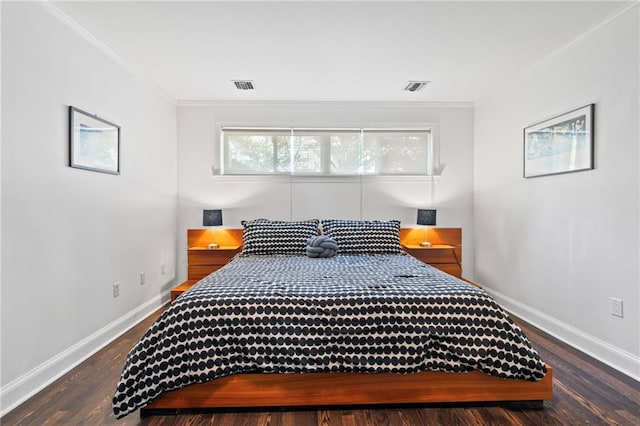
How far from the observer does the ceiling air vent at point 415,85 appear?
340 centimetres

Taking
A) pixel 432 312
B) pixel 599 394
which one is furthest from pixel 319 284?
pixel 599 394

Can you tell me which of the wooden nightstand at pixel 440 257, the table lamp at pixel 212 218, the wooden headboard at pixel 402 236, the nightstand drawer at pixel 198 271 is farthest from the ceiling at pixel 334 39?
the nightstand drawer at pixel 198 271

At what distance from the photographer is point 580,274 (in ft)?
8.37

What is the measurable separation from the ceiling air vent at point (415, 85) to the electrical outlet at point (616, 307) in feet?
7.88

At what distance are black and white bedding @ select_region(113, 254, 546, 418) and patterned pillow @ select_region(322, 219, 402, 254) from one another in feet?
4.94

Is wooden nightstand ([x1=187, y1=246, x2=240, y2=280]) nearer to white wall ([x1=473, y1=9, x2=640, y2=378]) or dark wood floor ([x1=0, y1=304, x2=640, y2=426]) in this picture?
dark wood floor ([x1=0, y1=304, x2=640, y2=426])

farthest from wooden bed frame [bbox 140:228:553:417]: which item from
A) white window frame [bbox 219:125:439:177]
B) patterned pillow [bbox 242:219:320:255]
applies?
white window frame [bbox 219:125:439:177]

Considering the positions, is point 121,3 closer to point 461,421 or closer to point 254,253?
point 254,253

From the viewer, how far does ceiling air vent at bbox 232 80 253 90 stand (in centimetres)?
335

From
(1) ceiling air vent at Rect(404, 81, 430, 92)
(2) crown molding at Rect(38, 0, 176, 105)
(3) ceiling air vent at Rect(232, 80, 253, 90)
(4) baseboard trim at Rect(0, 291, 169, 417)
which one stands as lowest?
(4) baseboard trim at Rect(0, 291, 169, 417)

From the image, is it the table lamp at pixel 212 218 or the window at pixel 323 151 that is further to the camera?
the window at pixel 323 151

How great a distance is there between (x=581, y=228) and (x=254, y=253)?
8.95ft

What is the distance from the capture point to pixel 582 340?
Answer: 2.49 metres

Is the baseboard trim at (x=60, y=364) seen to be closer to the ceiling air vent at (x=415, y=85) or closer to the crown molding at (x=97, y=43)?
the crown molding at (x=97, y=43)
